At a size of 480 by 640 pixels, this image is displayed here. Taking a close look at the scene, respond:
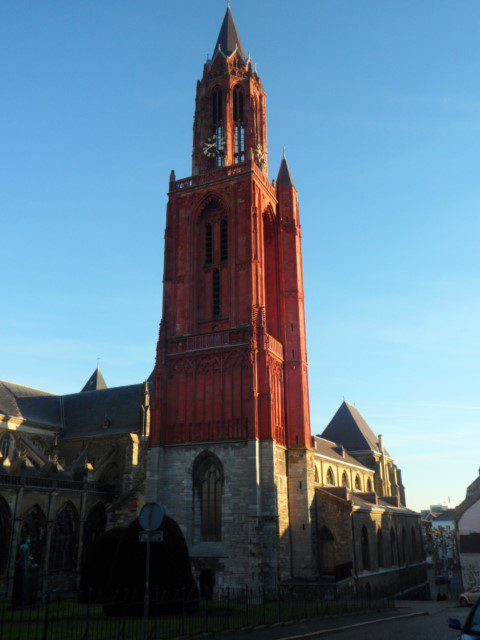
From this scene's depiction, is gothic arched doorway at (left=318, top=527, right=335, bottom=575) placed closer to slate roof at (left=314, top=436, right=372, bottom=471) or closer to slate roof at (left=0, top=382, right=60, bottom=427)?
slate roof at (left=314, top=436, right=372, bottom=471)

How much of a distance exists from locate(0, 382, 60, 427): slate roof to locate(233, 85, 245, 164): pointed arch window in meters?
26.8

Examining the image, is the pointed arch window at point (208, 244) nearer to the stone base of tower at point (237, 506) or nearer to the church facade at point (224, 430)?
the church facade at point (224, 430)

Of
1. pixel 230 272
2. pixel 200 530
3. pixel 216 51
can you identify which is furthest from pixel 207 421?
pixel 216 51

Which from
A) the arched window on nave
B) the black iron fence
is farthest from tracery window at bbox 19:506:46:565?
the arched window on nave

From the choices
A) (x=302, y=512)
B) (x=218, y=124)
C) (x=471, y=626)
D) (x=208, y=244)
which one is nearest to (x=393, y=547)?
(x=302, y=512)

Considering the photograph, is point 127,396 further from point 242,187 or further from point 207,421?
point 242,187

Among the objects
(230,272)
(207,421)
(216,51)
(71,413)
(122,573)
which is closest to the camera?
(122,573)

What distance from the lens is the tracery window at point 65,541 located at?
36000mm

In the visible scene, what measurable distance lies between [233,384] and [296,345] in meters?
6.11

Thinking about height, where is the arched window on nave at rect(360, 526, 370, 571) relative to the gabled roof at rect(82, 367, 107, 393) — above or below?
below

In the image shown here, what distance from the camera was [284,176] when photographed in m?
44.4

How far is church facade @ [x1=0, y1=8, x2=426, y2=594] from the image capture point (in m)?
32.7

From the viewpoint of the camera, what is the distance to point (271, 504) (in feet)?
103

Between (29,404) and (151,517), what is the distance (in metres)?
40.7
